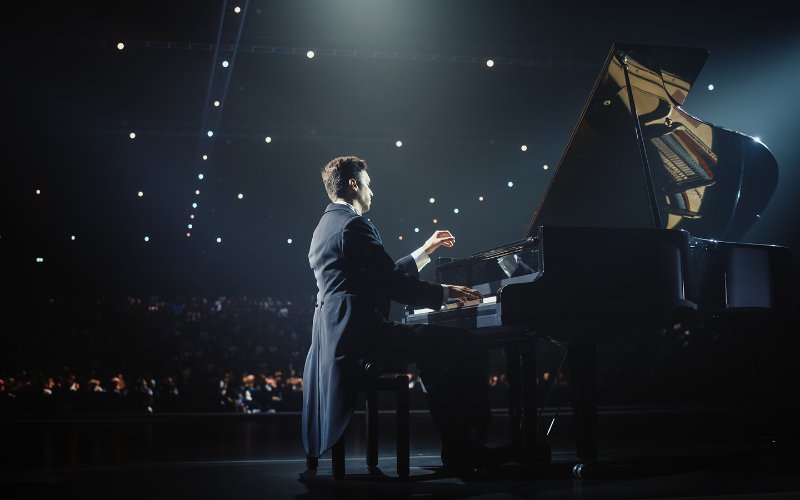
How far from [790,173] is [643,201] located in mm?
7562

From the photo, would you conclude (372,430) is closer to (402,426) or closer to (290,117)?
(402,426)

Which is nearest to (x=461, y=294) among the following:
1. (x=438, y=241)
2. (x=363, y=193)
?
(x=438, y=241)

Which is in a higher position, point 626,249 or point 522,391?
point 626,249

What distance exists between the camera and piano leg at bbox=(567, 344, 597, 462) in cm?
316

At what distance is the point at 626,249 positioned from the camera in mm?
3205

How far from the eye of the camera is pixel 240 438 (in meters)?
6.45

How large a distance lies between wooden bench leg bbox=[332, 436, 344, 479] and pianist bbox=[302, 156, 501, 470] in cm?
7

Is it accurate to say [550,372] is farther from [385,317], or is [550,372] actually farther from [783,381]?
[385,317]

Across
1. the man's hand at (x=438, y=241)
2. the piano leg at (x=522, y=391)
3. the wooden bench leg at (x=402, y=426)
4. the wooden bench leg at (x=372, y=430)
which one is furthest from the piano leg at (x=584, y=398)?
the wooden bench leg at (x=372, y=430)

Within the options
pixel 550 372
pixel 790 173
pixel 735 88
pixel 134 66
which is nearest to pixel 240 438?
pixel 134 66

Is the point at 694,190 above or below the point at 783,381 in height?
above

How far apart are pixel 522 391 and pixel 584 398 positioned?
0.53 metres

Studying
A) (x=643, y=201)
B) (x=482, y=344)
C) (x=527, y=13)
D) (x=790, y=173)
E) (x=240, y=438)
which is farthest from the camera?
(x=790, y=173)

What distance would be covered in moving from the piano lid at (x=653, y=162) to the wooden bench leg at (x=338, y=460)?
155 cm
